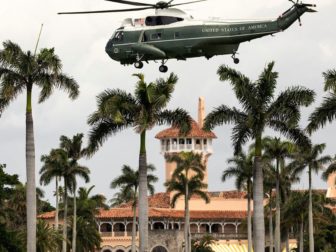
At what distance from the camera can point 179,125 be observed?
64.9 metres

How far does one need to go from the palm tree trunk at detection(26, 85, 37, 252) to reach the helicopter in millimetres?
8227

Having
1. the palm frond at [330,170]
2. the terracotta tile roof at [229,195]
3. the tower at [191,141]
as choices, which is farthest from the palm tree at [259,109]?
the tower at [191,141]

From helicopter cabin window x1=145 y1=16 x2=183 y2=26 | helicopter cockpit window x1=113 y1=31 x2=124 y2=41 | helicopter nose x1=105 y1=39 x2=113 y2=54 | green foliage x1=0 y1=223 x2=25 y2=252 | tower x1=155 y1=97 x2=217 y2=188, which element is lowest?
green foliage x1=0 y1=223 x2=25 y2=252

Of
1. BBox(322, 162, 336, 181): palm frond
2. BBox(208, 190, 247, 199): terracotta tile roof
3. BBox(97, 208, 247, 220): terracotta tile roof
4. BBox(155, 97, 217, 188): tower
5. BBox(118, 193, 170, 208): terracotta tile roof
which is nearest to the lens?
BBox(322, 162, 336, 181): palm frond

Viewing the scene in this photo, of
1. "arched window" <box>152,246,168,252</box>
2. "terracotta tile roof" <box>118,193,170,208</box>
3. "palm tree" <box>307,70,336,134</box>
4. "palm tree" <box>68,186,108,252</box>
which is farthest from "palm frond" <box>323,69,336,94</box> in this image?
"terracotta tile roof" <box>118,193,170,208</box>

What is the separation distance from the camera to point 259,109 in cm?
6066

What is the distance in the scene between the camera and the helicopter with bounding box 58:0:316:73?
70000 mm

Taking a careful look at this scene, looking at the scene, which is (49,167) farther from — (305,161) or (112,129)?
(112,129)

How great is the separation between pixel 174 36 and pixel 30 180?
16.3m

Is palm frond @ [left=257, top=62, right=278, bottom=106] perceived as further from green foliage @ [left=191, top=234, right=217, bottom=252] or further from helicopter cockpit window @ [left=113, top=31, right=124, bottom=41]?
green foliage @ [left=191, top=234, right=217, bottom=252]

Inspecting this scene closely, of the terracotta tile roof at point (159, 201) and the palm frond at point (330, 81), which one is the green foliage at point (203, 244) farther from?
the palm frond at point (330, 81)

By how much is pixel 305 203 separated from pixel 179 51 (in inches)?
2393

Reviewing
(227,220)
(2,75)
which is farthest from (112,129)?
(227,220)

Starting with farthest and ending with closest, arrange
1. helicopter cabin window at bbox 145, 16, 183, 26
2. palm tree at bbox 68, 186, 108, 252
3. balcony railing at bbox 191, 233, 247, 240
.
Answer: balcony railing at bbox 191, 233, 247, 240 < palm tree at bbox 68, 186, 108, 252 < helicopter cabin window at bbox 145, 16, 183, 26
